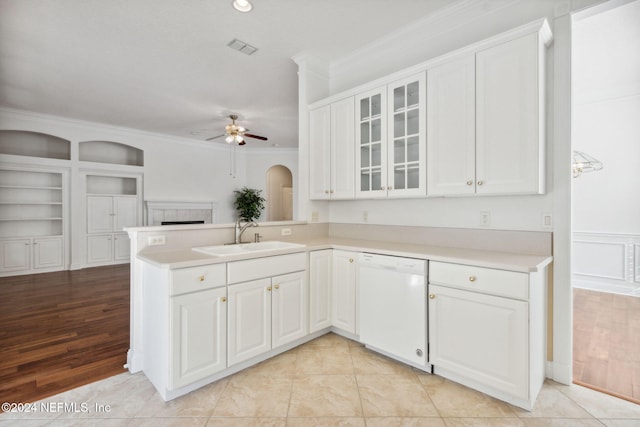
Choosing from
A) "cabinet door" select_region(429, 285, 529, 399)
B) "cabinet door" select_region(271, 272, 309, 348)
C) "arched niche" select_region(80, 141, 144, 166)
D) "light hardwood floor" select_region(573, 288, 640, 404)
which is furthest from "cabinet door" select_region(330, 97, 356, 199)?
"arched niche" select_region(80, 141, 144, 166)

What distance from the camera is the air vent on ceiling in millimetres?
3105

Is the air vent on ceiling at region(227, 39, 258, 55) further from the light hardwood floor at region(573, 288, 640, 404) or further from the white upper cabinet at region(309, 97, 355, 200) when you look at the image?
the light hardwood floor at region(573, 288, 640, 404)

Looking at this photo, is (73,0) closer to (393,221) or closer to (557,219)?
(393,221)

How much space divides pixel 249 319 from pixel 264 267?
1.25 feet

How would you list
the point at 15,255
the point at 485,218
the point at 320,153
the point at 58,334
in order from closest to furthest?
the point at 485,218
the point at 58,334
the point at 320,153
the point at 15,255

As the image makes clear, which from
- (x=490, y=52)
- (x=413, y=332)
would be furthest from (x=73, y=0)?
(x=413, y=332)

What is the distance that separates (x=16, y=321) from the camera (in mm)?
3248

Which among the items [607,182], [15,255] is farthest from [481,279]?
[15,255]

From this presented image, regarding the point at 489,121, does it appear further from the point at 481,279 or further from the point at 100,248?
the point at 100,248

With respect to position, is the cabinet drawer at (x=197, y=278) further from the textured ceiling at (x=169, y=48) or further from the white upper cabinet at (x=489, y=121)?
the textured ceiling at (x=169, y=48)

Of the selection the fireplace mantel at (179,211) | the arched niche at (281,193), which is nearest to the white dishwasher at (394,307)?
the fireplace mantel at (179,211)

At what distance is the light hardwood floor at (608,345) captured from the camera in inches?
81.4

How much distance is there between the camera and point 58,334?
2.92 m

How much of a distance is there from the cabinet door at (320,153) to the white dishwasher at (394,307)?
40.0 inches
